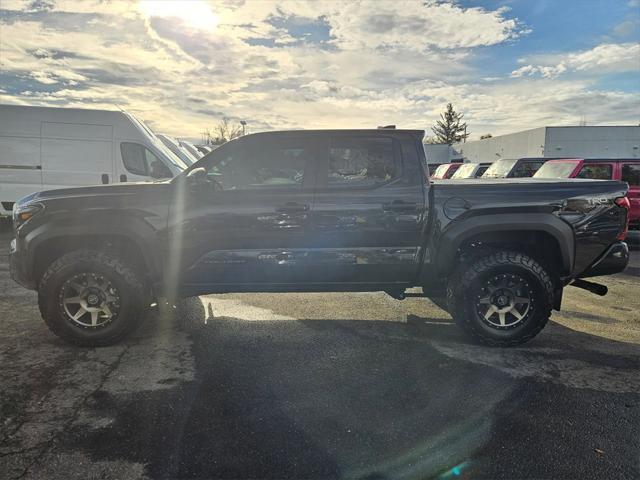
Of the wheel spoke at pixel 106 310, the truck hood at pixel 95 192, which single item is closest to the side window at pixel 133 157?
the truck hood at pixel 95 192

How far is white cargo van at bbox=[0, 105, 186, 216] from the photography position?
34.3 ft

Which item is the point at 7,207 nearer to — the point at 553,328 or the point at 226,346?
the point at 226,346

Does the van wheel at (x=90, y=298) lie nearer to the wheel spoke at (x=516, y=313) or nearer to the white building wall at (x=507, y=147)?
the wheel spoke at (x=516, y=313)

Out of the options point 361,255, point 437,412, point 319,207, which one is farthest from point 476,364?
point 319,207

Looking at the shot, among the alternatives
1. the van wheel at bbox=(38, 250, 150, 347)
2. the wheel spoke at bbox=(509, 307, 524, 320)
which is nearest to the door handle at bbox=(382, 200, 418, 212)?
the wheel spoke at bbox=(509, 307, 524, 320)

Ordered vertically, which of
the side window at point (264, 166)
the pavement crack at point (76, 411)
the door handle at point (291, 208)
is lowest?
the pavement crack at point (76, 411)

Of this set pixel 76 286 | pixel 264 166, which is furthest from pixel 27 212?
pixel 264 166

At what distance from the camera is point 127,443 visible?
110 inches

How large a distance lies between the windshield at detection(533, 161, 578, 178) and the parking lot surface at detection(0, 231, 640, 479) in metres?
6.99

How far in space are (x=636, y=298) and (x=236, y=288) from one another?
5278 mm

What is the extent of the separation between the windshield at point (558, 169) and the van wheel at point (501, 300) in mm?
8111

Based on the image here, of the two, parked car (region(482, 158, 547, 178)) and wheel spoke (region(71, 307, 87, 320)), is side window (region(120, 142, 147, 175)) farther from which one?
parked car (region(482, 158, 547, 178))

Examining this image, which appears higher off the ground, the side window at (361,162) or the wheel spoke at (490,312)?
the side window at (361,162)

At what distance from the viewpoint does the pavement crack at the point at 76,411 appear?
→ 2604mm
